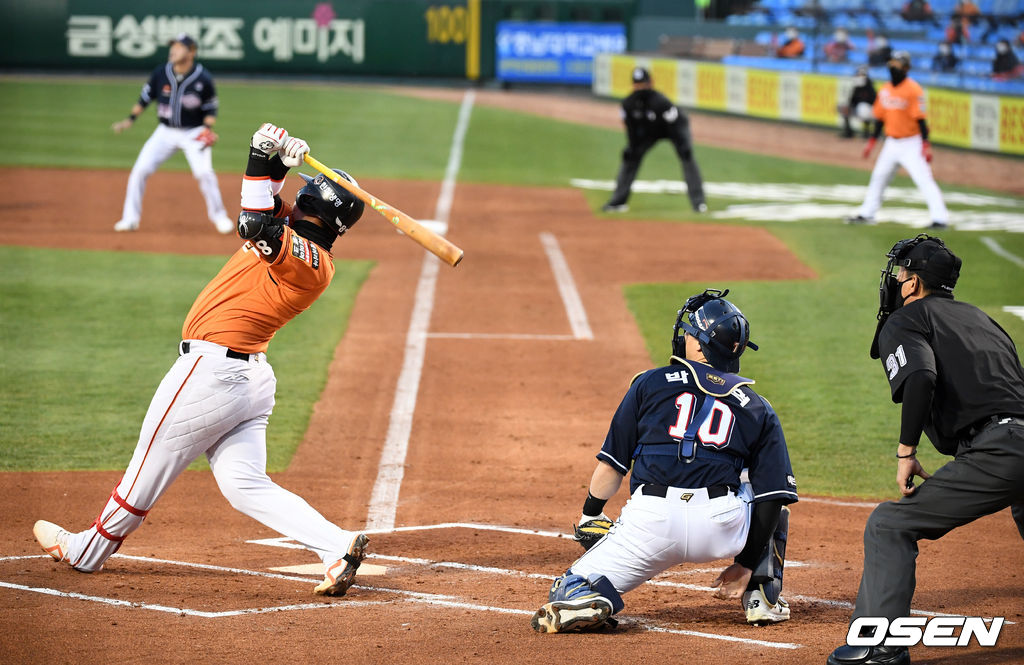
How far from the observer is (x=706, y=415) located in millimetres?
5043

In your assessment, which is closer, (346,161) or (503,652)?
(503,652)

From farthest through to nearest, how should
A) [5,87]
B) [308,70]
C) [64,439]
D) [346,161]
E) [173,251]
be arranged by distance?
[308,70] < [5,87] < [346,161] < [173,251] < [64,439]

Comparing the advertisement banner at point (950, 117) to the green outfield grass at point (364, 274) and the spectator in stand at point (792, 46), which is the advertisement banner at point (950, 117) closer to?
the green outfield grass at point (364, 274)

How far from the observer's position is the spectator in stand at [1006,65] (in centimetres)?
2567

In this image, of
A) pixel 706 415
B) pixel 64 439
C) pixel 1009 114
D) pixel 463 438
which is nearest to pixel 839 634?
pixel 706 415

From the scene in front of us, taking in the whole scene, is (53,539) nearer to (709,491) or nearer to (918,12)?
(709,491)

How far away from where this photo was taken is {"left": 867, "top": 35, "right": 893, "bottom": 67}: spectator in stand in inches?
1167

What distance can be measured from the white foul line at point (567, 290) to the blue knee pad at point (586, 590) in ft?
21.2

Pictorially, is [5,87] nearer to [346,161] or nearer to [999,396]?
[346,161]

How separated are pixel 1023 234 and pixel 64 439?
45.8 feet

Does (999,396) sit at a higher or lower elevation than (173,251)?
higher

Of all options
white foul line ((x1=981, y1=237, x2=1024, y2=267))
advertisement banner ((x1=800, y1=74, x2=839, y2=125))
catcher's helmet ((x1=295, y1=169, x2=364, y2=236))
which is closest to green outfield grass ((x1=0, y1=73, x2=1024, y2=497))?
white foul line ((x1=981, y1=237, x2=1024, y2=267))

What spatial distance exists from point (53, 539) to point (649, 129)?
14197 millimetres

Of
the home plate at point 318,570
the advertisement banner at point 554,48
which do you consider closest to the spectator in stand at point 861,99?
the advertisement banner at point 554,48
